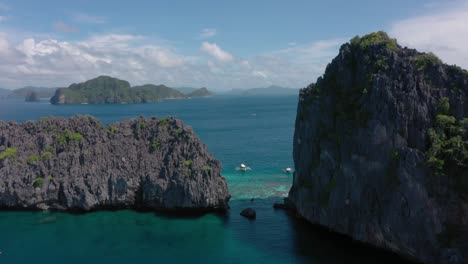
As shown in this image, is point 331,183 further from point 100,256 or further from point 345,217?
point 100,256

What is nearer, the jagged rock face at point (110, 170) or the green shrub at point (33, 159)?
the jagged rock face at point (110, 170)

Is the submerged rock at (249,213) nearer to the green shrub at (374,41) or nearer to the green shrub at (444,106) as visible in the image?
the green shrub at (374,41)

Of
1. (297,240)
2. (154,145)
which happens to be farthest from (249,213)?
(154,145)

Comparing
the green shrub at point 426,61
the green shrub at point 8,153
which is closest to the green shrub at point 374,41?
the green shrub at point 426,61

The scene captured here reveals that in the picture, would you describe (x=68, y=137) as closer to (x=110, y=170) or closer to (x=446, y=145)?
(x=110, y=170)

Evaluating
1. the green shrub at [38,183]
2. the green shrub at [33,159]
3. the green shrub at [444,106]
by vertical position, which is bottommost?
the green shrub at [38,183]

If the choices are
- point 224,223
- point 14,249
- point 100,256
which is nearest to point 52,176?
point 14,249
